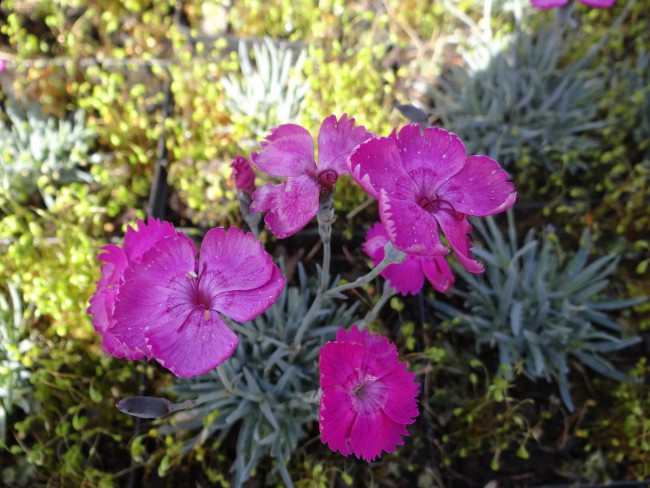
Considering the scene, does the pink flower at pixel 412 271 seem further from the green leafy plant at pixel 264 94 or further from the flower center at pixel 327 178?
the green leafy plant at pixel 264 94

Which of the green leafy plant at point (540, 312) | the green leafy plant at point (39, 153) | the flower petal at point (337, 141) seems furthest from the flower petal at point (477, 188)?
the green leafy plant at point (39, 153)

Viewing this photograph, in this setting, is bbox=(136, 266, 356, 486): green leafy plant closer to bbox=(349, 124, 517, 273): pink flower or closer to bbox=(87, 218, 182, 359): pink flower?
bbox=(87, 218, 182, 359): pink flower

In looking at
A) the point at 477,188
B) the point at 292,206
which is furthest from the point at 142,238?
the point at 477,188

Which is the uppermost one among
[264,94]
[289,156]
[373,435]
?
[289,156]

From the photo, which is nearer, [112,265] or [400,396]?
[400,396]

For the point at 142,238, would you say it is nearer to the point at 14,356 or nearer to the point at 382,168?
the point at 382,168

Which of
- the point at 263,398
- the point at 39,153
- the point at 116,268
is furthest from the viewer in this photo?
the point at 39,153

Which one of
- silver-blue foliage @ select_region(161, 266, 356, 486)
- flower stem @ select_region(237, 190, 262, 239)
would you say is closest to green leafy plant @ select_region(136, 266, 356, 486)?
silver-blue foliage @ select_region(161, 266, 356, 486)
